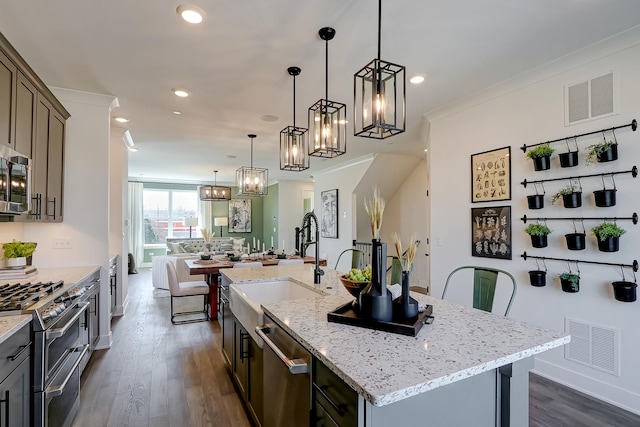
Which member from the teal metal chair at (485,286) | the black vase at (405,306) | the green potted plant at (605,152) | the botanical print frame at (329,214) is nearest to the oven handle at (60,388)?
the black vase at (405,306)

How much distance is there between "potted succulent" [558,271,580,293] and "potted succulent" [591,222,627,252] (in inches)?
12.8

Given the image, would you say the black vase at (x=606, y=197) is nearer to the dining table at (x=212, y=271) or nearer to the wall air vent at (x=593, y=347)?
the wall air vent at (x=593, y=347)

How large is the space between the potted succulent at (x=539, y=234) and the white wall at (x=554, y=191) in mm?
90

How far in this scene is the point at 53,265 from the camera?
3213mm

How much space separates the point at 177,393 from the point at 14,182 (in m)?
1.94

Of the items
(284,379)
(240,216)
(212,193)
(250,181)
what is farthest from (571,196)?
(240,216)

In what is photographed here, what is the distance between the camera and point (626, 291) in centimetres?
229

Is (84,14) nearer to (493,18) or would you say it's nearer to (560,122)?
(493,18)

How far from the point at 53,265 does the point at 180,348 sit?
151 centimetres

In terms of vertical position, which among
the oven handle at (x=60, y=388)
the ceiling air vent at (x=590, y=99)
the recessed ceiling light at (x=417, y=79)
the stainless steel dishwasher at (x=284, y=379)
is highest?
the recessed ceiling light at (x=417, y=79)

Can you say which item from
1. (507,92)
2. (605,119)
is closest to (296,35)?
(507,92)

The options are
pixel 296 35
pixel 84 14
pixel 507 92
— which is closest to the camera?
pixel 84 14

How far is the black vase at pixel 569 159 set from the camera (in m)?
2.57

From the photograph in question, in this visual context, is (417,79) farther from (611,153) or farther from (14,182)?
(14,182)
